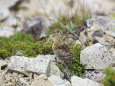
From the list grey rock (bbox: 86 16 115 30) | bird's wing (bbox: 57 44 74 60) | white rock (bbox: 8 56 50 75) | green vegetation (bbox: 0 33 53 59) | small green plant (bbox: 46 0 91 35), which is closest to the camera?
white rock (bbox: 8 56 50 75)

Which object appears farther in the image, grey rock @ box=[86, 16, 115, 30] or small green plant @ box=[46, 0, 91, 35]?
small green plant @ box=[46, 0, 91, 35]

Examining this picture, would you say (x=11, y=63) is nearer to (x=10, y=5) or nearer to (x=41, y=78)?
(x=41, y=78)

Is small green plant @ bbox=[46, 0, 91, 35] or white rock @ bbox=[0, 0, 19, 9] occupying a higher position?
white rock @ bbox=[0, 0, 19, 9]

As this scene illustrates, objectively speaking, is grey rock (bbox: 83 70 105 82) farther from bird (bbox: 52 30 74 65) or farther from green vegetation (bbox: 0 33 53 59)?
green vegetation (bbox: 0 33 53 59)

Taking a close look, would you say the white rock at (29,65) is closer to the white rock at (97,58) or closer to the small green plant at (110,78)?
the white rock at (97,58)

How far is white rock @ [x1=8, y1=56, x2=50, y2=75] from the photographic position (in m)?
5.59

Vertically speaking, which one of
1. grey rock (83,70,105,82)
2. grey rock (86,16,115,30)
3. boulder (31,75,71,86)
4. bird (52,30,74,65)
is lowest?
boulder (31,75,71,86)

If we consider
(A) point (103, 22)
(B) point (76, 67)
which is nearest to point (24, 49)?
(B) point (76, 67)

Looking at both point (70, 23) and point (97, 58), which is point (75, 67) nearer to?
point (97, 58)

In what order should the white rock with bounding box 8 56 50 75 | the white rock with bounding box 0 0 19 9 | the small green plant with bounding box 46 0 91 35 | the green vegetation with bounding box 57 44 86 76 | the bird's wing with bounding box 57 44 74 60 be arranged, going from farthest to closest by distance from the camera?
the white rock with bounding box 0 0 19 9 → the small green plant with bounding box 46 0 91 35 → the green vegetation with bounding box 57 44 86 76 → the bird's wing with bounding box 57 44 74 60 → the white rock with bounding box 8 56 50 75

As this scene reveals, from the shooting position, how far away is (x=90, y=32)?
791 centimetres

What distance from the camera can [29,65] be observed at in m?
5.70

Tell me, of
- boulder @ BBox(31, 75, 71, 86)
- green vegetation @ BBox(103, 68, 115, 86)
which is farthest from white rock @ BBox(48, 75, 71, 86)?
green vegetation @ BBox(103, 68, 115, 86)

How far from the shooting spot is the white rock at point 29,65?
5586mm
